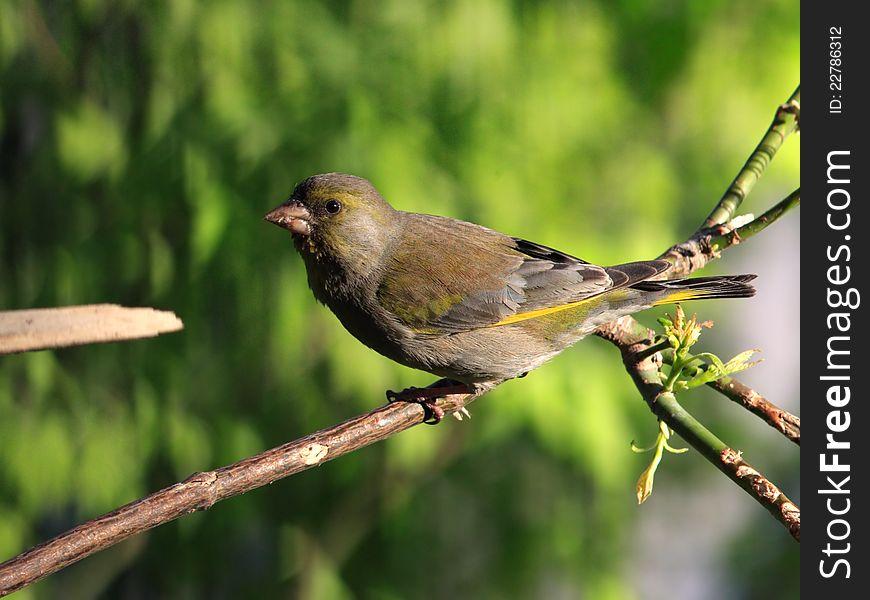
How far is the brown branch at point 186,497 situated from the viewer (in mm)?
1658

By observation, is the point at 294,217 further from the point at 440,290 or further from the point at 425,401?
the point at 425,401

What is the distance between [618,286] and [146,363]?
7.73 feet

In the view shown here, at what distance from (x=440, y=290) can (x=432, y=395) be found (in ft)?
0.91

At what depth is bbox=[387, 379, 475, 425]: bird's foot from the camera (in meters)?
2.42

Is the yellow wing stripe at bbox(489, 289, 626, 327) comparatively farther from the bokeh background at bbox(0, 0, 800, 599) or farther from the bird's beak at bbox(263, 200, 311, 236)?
the bokeh background at bbox(0, 0, 800, 599)

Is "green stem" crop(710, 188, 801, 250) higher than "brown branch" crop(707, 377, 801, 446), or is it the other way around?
"green stem" crop(710, 188, 801, 250)

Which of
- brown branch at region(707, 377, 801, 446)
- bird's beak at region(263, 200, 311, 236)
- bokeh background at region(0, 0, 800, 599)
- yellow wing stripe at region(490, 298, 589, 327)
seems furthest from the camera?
bokeh background at region(0, 0, 800, 599)

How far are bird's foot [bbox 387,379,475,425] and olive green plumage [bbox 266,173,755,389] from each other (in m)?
0.04

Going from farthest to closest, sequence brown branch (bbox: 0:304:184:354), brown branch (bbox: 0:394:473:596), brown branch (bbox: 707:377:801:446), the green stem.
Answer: the green stem, brown branch (bbox: 707:377:801:446), brown branch (bbox: 0:394:473:596), brown branch (bbox: 0:304:184:354)

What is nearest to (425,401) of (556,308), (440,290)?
(440,290)

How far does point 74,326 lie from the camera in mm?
1435

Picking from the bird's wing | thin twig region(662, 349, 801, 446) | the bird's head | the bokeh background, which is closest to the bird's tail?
the bird's wing
